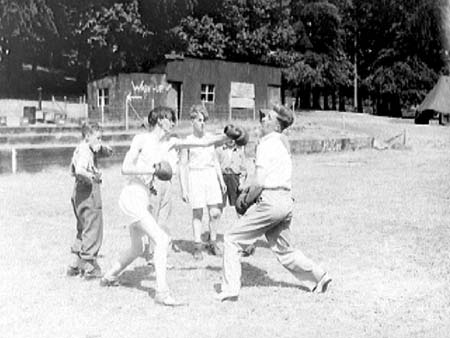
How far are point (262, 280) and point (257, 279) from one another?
2.7 inches

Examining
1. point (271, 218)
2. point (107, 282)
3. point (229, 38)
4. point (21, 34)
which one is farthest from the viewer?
point (229, 38)

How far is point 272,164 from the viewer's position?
22.0 ft

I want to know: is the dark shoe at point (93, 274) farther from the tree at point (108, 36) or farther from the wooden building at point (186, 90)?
the tree at point (108, 36)

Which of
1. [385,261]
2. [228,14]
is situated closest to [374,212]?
[385,261]

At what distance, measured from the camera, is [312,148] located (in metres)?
26.3

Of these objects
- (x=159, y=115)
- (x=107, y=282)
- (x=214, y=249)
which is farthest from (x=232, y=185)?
(x=107, y=282)

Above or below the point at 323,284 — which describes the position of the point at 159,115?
above

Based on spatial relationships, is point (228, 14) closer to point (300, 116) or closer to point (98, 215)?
point (300, 116)

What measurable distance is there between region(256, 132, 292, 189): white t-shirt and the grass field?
3.60ft

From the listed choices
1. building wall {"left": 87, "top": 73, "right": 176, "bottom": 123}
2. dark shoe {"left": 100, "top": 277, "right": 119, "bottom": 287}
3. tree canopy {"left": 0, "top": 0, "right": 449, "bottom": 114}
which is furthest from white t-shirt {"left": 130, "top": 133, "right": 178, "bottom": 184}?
tree canopy {"left": 0, "top": 0, "right": 449, "bottom": 114}

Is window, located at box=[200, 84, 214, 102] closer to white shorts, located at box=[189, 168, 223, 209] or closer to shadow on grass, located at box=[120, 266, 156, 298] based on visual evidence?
white shorts, located at box=[189, 168, 223, 209]

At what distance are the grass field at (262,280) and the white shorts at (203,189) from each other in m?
0.70

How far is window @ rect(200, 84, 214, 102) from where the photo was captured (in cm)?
3875

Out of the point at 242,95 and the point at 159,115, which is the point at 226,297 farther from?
the point at 242,95
